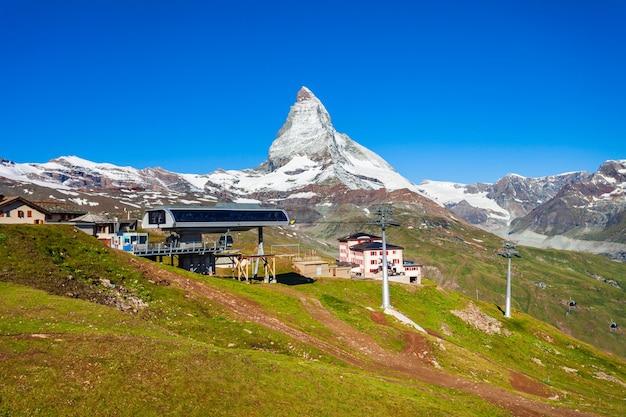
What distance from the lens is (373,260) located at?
174 metres

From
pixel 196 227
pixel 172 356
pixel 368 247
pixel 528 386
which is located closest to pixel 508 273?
pixel 368 247

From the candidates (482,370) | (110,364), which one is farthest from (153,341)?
(482,370)

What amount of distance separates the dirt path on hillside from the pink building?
289 feet

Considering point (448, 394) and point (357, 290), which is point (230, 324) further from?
point (357, 290)

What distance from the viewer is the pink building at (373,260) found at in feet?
521

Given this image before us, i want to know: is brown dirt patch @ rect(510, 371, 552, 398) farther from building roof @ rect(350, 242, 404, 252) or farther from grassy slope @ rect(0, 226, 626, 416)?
building roof @ rect(350, 242, 404, 252)

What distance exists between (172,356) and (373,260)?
143 m

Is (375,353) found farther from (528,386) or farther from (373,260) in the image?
(373,260)

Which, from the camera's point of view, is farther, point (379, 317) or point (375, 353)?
point (379, 317)

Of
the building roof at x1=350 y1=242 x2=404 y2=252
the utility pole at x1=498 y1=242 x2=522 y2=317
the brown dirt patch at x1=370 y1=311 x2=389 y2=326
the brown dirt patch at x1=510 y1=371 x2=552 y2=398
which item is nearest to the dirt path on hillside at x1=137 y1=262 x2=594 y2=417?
the brown dirt patch at x1=510 y1=371 x2=552 y2=398

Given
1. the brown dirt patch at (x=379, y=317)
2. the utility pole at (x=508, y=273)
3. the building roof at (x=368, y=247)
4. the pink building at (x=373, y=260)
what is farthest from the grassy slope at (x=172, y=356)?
the building roof at (x=368, y=247)

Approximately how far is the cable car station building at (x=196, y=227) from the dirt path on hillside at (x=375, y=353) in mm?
16887

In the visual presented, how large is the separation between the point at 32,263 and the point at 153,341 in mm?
24793

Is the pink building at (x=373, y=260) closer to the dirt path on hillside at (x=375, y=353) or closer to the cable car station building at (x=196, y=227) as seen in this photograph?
the cable car station building at (x=196, y=227)
